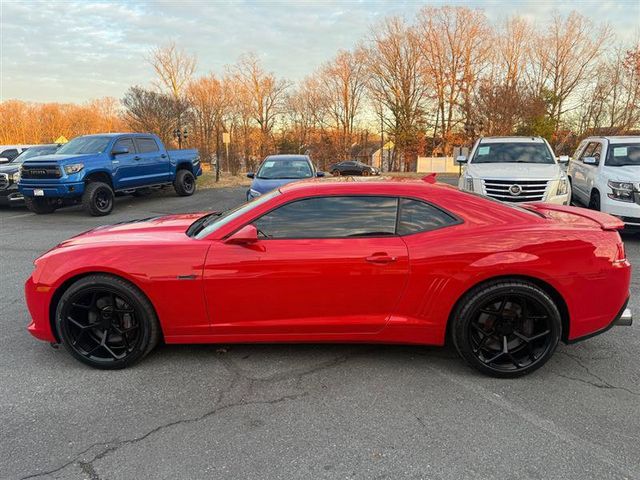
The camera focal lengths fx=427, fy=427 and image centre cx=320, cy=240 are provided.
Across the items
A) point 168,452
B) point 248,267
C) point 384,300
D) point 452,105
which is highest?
point 452,105

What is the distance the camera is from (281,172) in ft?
34.9

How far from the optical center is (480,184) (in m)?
7.96

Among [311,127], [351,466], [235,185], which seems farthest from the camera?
[311,127]

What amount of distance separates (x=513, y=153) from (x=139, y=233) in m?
8.16

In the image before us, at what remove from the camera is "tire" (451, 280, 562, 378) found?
10.1 feet

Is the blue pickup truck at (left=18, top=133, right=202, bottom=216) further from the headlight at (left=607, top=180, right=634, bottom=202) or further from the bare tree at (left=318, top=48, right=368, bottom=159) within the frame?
A: the bare tree at (left=318, top=48, right=368, bottom=159)

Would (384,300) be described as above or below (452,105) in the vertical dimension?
below

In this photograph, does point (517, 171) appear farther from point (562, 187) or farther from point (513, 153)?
point (513, 153)

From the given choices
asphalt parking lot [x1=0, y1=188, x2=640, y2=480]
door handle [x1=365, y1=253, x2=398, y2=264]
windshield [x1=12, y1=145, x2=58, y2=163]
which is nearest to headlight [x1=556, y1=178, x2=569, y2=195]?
asphalt parking lot [x1=0, y1=188, x2=640, y2=480]

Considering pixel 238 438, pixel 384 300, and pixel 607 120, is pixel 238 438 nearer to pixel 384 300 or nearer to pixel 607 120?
pixel 384 300

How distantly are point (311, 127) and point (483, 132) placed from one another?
67.0 ft

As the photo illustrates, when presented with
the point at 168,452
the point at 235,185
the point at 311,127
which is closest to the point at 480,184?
the point at 168,452

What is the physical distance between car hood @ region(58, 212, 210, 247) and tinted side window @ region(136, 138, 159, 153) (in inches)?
398

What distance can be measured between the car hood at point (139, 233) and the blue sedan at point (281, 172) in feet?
19.1
